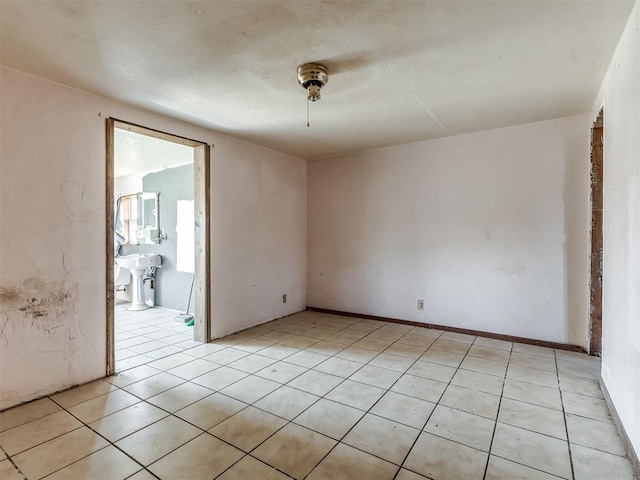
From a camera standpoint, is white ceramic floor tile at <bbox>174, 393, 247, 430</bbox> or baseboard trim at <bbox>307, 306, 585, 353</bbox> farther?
baseboard trim at <bbox>307, 306, 585, 353</bbox>

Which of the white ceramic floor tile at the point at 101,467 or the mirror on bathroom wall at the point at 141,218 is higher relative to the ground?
the mirror on bathroom wall at the point at 141,218

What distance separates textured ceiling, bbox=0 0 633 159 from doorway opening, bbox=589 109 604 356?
16.1 inches

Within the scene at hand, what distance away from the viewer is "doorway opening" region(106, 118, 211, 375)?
3627 mm

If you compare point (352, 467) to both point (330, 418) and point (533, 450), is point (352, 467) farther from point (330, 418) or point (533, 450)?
point (533, 450)

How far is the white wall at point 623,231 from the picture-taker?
1.68 meters

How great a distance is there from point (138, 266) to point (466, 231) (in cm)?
470

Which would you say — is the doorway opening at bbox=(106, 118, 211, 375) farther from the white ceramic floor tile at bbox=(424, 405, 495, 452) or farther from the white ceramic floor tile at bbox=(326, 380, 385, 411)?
the white ceramic floor tile at bbox=(424, 405, 495, 452)

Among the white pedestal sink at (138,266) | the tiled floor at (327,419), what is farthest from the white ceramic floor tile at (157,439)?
the white pedestal sink at (138,266)

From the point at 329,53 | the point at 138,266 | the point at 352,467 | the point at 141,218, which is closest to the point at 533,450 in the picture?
the point at 352,467

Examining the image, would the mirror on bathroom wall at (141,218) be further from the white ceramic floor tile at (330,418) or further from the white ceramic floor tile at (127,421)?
the white ceramic floor tile at (330,418)

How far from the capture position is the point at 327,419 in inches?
83.5

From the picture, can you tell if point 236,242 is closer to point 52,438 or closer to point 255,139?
point 255,139

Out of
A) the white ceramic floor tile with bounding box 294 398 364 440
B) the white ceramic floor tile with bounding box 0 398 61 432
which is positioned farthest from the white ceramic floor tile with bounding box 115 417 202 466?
the white ceramic floor tile with bounding box 0 398 61 432

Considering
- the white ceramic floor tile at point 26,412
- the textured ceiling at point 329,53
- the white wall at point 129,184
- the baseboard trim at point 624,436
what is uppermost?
the textured ceiling at point 329,53
